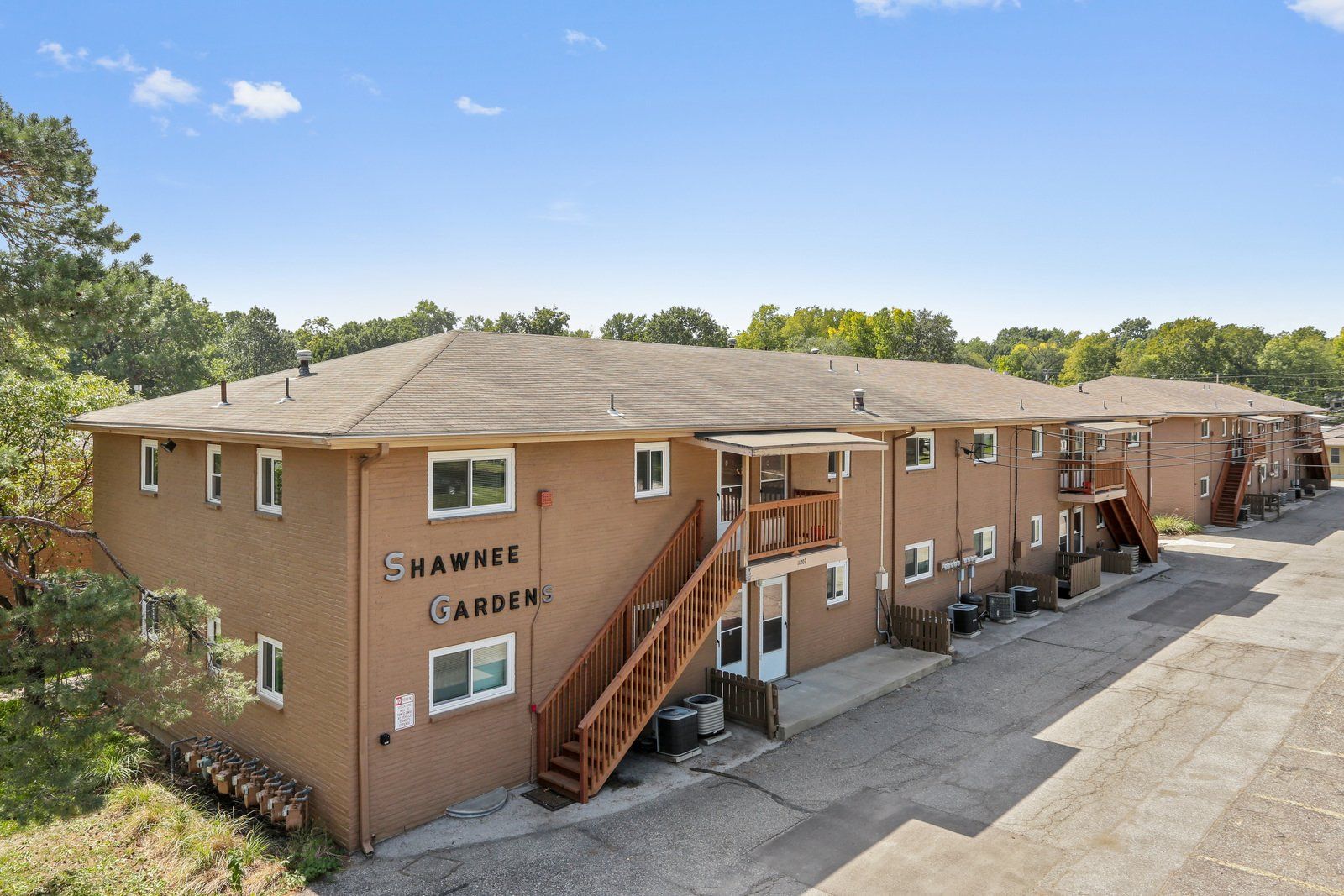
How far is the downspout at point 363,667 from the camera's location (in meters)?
10.6

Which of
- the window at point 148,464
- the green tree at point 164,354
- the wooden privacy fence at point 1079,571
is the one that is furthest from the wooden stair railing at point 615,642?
the green tree at point 164,354

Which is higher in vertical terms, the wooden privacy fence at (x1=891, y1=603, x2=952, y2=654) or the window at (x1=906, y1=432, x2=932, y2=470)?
the window at (x1=906, y1=432, x2=932, y2=470)

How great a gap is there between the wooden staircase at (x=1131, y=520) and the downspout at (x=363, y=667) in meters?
25.5

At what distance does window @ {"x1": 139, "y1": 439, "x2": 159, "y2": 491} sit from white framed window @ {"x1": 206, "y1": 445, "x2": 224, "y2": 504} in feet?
8.74

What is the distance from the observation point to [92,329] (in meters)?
10.5

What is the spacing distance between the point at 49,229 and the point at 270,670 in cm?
691

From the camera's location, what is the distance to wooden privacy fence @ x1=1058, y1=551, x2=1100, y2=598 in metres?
24.3

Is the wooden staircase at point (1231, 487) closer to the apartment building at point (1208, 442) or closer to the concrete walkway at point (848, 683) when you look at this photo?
the apartment building at point (1208, 442)

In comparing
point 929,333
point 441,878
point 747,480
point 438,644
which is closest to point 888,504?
point 747,480

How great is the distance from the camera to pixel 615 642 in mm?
13656

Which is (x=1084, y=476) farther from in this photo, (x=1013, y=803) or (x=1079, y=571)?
(x=1013, y=803)

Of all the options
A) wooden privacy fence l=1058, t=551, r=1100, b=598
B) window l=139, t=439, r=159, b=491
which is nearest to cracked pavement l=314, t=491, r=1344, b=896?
wooden privacy fence l=1058, t=551, r=1100, b=598

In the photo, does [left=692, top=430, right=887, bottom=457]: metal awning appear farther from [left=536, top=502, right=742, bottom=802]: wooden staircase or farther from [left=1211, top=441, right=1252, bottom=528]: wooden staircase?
[left=1211, top=441, right=1252, bottom=528]: wooden staircase

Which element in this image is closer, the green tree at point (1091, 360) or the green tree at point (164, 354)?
the green tree at point (164, 354)
